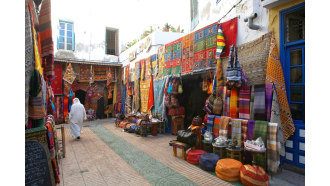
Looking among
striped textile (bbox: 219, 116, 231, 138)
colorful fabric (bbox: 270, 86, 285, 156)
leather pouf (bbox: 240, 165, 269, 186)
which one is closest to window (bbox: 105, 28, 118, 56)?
striped textile (bbox: 219, 116, 231, 138)

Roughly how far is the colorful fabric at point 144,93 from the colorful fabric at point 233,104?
15.5 ft

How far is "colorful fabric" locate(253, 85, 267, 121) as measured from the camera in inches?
149

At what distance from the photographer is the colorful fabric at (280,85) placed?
3.56m

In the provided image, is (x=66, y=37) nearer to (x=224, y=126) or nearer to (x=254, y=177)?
(x=224, y=126)

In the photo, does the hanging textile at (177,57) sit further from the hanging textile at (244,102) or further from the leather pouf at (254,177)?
the leather pouf at (254,177)

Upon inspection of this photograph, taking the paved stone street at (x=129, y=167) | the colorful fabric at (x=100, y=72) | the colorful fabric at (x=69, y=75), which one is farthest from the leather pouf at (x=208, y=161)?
the colorful fabric at (x=100, y=72)

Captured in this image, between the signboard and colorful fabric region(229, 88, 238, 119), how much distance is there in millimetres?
3754

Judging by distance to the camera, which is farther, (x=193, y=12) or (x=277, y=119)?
(x=193, y=12)

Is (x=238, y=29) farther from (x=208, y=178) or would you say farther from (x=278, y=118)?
(x=208, y=178)

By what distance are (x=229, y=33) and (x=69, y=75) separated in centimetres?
975

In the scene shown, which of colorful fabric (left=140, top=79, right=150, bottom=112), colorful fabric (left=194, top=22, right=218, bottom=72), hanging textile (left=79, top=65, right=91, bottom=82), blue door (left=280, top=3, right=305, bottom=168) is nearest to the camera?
blue door (left=280, top=3, right=305, bottom=168)

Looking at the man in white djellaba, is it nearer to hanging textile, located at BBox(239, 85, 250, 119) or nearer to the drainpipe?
hanging textile, located at BBox(239, 85, 250, 119)

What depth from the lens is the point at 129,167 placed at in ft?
13.4

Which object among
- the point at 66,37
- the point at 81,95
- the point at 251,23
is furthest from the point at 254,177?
the point at 81,95
